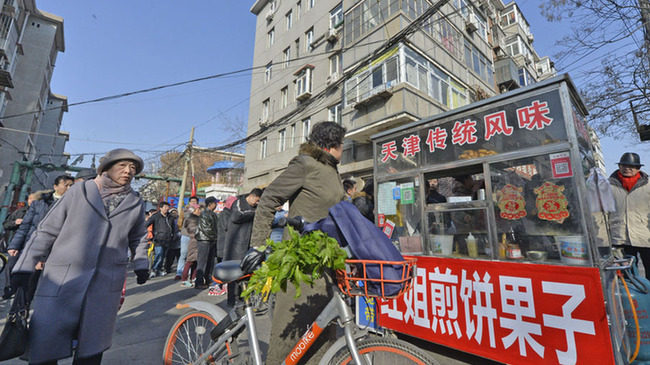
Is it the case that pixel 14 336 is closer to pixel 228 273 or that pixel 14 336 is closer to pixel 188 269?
pixel 228 273

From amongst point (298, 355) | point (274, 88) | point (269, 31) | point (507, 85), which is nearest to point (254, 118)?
point (274, 88)

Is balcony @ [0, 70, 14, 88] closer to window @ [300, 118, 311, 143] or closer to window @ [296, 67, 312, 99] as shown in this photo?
window @ [296, 67, 312, 99]

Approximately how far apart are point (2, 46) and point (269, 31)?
15.0m

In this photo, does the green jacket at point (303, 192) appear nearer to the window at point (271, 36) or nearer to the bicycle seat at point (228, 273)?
the bicycle seat at point (228, 273)

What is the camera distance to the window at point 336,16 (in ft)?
50.2

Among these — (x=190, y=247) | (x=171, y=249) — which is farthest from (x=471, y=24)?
(x=171, y=249)

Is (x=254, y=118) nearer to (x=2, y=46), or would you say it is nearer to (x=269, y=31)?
(x=269, y=31)

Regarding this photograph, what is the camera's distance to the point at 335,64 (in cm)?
1498

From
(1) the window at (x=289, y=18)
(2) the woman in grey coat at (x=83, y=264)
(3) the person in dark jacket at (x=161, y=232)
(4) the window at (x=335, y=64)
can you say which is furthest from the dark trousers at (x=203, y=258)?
(1) the window at (x=289, y=18)

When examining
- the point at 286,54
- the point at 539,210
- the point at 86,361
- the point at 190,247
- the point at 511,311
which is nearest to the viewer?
the point at 86,361

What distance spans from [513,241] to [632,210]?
2.63m

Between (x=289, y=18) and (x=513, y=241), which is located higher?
(x=289, y=18)

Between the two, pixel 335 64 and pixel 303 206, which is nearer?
pixel 303 206

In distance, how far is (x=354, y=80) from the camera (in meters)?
12.3
